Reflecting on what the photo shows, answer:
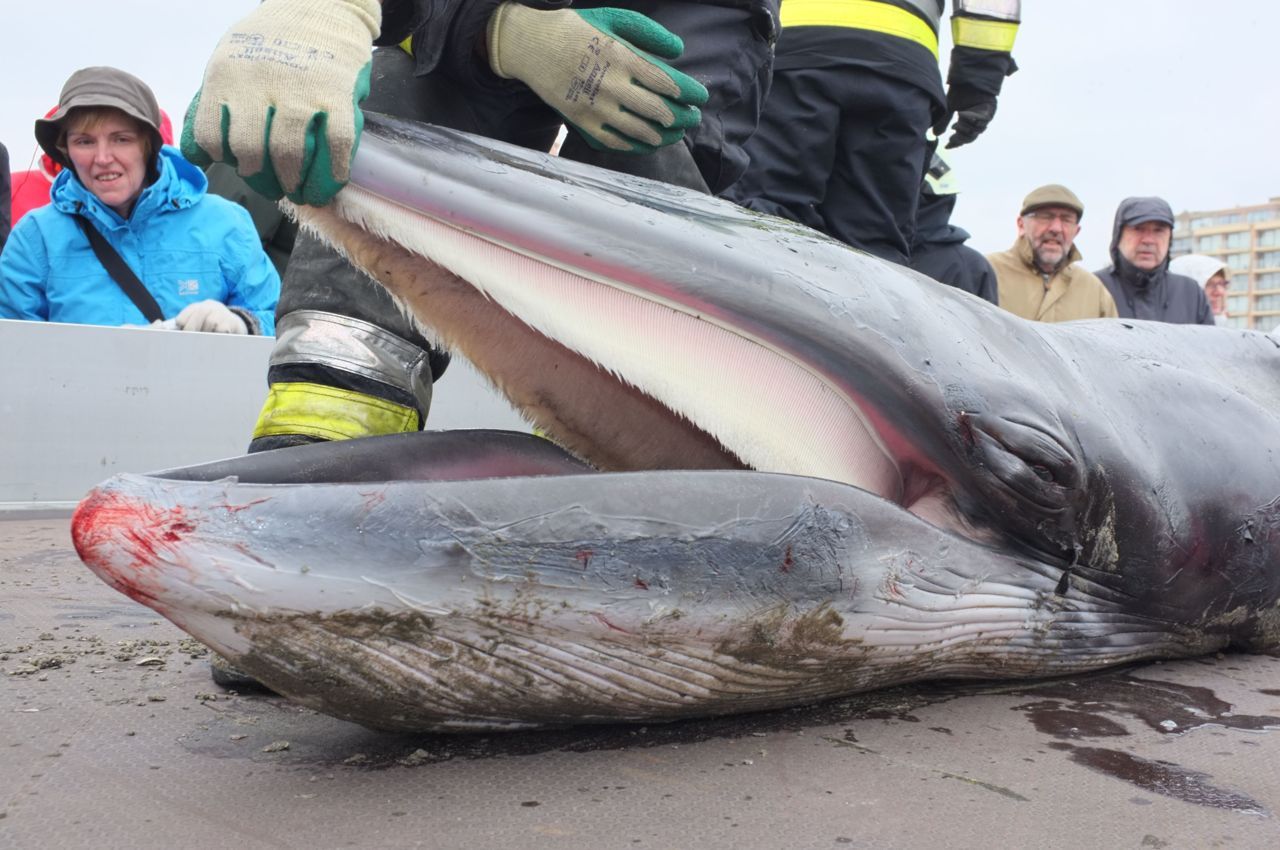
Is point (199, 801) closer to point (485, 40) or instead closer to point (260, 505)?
point (260, 505)

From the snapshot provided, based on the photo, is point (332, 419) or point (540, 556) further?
point (332, 419)

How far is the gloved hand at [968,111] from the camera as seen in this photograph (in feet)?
18.6

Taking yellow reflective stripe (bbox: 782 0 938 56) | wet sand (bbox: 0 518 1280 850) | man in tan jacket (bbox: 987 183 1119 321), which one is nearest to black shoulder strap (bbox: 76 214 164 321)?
yellow reflective stripe (bbox: 782 0 938 56)

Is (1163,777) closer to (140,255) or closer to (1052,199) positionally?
(140,255)

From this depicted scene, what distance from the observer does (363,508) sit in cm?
140

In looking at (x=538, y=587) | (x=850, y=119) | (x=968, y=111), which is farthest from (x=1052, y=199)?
(x=538, y=587)

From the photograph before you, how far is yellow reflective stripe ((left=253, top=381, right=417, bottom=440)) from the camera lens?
2.20 meters

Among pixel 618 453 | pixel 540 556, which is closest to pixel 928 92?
pixel 618 453

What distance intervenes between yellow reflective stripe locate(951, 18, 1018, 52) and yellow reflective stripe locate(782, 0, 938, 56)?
0.56m

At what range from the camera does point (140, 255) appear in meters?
5.18

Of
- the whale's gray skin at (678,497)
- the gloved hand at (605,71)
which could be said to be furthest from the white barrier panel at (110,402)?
the whale's gray skin at (678,497)

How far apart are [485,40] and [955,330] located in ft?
3.51

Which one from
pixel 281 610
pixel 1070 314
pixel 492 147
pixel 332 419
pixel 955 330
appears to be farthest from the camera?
pixel 1070 314

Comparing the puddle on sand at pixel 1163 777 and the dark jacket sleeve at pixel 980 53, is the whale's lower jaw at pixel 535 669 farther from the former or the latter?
the dark jacket sleeve at pixel 980 53
